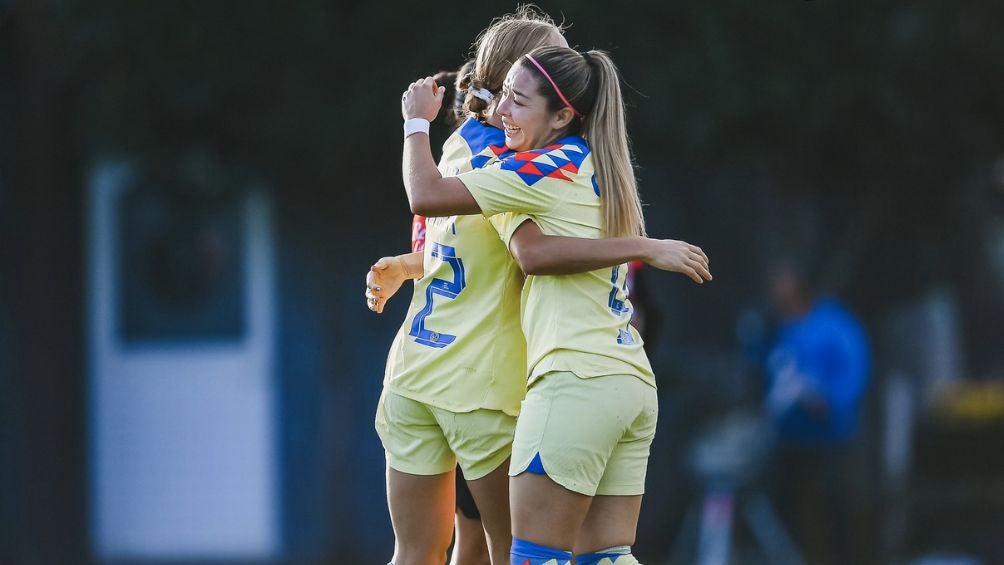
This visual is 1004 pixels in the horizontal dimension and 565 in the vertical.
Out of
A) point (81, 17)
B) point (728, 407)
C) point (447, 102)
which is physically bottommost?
point (728, 407)

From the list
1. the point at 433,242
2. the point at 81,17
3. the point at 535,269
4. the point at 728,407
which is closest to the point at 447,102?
the point at 433,242

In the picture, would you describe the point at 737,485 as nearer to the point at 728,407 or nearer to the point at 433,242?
the point at 728,407

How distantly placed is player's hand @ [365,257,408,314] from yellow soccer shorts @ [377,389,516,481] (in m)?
0.28

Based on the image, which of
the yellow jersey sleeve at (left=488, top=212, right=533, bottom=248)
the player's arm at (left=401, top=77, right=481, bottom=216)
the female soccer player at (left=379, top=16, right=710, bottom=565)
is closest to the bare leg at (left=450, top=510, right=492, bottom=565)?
the female soccer player at (left=379, top=16, right=710, bottom=565)

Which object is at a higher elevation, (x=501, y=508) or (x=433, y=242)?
(x=433, y=242)

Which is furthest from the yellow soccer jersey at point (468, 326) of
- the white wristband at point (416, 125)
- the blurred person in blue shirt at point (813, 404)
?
the blurred person in blue shirt at point (813, 404)

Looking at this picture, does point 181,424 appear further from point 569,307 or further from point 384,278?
point 569,307


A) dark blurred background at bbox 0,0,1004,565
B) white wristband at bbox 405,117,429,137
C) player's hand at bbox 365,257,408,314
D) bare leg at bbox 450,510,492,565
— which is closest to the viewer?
white wristband at bbox 405,117,429,137

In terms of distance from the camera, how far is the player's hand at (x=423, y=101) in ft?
11.4

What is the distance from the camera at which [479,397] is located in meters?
3.42

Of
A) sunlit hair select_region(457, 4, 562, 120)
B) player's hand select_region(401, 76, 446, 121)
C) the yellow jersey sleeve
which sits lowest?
the yellow jersey sleeve

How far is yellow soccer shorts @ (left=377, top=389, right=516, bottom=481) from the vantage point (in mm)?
→ 3439

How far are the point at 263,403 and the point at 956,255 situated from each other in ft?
14.3

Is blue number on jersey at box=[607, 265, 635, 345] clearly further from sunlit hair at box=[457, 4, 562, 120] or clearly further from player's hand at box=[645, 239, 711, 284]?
sunlit hair at box=[457, 4, 562, 120]
